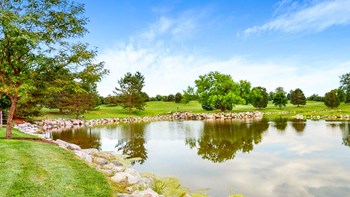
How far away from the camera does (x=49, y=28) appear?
14.2 metres

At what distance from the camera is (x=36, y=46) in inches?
541

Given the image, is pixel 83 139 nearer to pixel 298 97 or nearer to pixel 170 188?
pixel 170 188

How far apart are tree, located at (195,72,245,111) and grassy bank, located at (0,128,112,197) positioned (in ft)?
155

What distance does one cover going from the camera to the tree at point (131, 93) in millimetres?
56438

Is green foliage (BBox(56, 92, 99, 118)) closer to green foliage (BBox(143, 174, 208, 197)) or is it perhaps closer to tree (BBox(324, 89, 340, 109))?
green foliage (BBox(143, 174, 208, 197))

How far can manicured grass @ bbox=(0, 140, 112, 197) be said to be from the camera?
660 centimetres

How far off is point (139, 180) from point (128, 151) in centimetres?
839

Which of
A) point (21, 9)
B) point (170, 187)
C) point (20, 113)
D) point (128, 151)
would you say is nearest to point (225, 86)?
point (20, 113)

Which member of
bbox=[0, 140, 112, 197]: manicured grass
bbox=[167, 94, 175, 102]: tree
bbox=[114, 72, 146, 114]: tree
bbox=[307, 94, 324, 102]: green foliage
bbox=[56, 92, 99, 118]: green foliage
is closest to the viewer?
bbox=[0, 140, 112, 197]: manicured grass

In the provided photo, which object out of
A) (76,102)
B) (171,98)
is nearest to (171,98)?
(171,98)

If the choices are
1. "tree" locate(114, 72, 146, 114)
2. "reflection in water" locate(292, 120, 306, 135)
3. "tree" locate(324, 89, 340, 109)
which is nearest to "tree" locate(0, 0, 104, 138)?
"reflection in water" locate(292, 120, 306, 135)

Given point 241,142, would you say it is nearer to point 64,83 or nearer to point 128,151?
point 128,151

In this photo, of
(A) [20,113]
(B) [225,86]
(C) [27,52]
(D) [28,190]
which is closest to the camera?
(D) [28,190]

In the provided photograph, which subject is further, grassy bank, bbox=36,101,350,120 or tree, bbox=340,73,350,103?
tree, bbox=340,73,350,103
